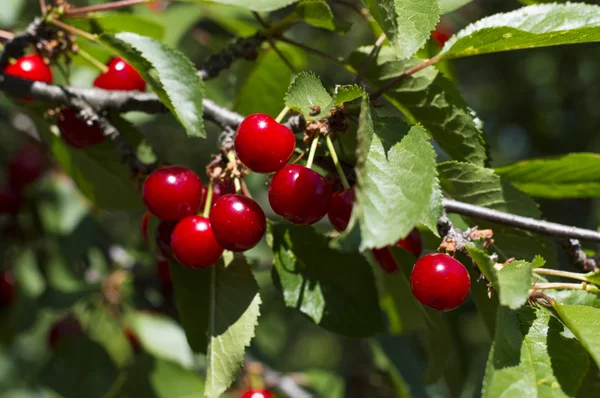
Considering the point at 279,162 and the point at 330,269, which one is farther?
the point at 330,269

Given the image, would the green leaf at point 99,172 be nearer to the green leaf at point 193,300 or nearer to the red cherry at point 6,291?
the green leaf at point 193,300

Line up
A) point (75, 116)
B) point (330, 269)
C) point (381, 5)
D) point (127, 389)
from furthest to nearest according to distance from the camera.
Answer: point (127, 389) < point (75, 116) < point (330, 269) < point (381, 5)

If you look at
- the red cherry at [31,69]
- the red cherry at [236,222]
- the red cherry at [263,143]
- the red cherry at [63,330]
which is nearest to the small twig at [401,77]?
the red cherry at [263,143]

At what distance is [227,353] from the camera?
144 cm

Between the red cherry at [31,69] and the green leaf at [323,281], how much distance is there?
34.2 inches

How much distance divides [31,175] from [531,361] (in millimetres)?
2791

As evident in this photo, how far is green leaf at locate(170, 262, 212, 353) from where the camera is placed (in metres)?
1.56

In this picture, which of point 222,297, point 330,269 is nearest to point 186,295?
point 222,297

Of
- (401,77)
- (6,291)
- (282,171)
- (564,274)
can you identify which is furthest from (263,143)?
(6,291)

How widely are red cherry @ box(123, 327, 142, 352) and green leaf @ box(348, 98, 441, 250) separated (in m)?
2.41

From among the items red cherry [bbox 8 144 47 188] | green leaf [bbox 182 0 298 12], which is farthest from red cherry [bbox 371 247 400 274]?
red cherry [bbox 8 144 47 188]

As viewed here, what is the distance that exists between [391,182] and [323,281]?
55cm

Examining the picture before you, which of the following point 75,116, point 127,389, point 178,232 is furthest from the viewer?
point 127,389

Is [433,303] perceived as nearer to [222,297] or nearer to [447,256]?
[447,256]
